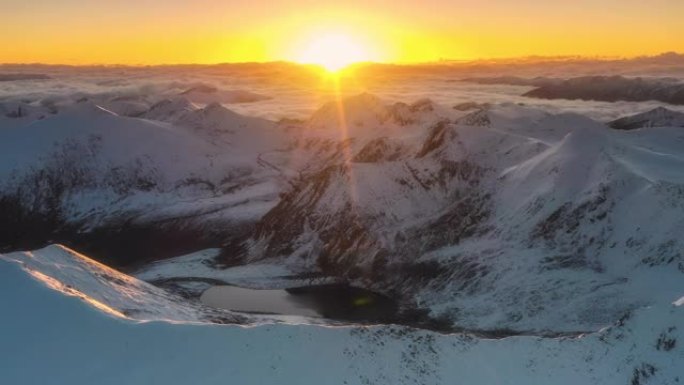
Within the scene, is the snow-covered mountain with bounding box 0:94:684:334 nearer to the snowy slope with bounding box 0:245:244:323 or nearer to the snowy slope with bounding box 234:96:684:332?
the snowy slope with bounding box 234:96:684:332

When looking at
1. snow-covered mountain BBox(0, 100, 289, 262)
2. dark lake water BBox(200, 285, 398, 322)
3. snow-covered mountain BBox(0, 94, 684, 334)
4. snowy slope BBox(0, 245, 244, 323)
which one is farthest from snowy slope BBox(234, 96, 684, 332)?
snowy slope BBox(0, 245, 244, 323)

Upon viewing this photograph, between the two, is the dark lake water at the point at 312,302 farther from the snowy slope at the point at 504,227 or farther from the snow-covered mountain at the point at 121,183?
the snow-covered mountain at the point at 121,183

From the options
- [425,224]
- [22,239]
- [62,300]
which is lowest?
[22,239]

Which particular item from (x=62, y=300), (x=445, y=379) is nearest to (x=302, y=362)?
(x=445, y=379)

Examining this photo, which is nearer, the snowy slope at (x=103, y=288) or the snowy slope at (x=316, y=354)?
the snowy slope at (x=316, y=354)

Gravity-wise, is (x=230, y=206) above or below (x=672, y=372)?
below

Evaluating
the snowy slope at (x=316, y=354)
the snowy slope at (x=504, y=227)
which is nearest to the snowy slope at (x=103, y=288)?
the snowy slope at (x=316, y=354)

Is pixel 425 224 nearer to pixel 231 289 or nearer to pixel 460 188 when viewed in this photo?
pixel 460 188

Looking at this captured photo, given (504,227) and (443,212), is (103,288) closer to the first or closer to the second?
(504,227)
